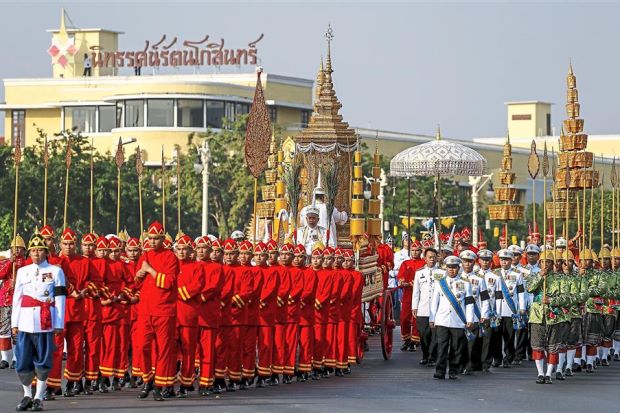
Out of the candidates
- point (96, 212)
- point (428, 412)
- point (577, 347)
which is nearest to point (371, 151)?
point (96, 212)

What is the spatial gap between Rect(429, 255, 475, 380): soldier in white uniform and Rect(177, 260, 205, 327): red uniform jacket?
4.39 meters

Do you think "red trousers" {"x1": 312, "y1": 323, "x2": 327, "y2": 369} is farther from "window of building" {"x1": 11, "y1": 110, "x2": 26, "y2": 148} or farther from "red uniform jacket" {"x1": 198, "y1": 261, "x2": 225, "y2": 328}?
"window of building" {"x1": 11, "y1": 110, "x2": 26, "y2": 148}

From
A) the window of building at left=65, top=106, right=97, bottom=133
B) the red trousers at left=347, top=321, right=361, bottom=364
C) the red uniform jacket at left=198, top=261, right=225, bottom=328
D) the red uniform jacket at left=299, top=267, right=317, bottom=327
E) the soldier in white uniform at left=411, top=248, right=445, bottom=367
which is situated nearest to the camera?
the red uniform jacket at left=198, top=261, right=225, bottom=328

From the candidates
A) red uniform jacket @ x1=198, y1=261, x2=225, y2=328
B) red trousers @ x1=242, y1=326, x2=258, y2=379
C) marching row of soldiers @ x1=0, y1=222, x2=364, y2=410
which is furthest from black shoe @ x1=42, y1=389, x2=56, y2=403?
red trousers @ x1=242, y1=326, x2=258, y2=379

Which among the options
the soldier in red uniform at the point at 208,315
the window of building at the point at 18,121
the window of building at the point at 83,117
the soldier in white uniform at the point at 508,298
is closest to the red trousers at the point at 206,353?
the soldier in red uniform at the point at 208,315

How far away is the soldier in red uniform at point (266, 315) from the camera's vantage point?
70.6ft

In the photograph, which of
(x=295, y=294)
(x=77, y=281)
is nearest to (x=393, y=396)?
(x=295, y=294)

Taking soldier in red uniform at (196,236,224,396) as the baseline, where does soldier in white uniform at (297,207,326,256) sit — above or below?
above

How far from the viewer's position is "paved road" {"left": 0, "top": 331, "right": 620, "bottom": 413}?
1906 cm

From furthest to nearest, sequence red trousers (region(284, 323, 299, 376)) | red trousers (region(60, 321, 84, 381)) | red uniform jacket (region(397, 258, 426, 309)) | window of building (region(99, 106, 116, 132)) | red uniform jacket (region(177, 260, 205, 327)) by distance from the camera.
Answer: window of building (region(99, 106, 116, 132)), red uniform jacket (region(397, 258, 426, 309)), red trousers (region(284, 323, 299, 376)), red trousers (region(60, 321, 84, 381)), red uniform jacket (region(177, 260, 205, 327))

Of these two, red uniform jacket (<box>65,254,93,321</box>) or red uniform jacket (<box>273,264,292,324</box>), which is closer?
red uniform jacket (<box>65,254,93,321</box>)

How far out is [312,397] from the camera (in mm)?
20266

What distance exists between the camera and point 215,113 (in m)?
89.0

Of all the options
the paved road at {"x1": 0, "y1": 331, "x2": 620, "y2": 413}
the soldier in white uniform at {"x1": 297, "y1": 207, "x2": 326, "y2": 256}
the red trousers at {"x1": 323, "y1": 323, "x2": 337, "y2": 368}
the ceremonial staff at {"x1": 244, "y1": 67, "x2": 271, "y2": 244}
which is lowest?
the paved road at {"x1": 0, "y1": 331, "x2": 620, "y2": 413}
